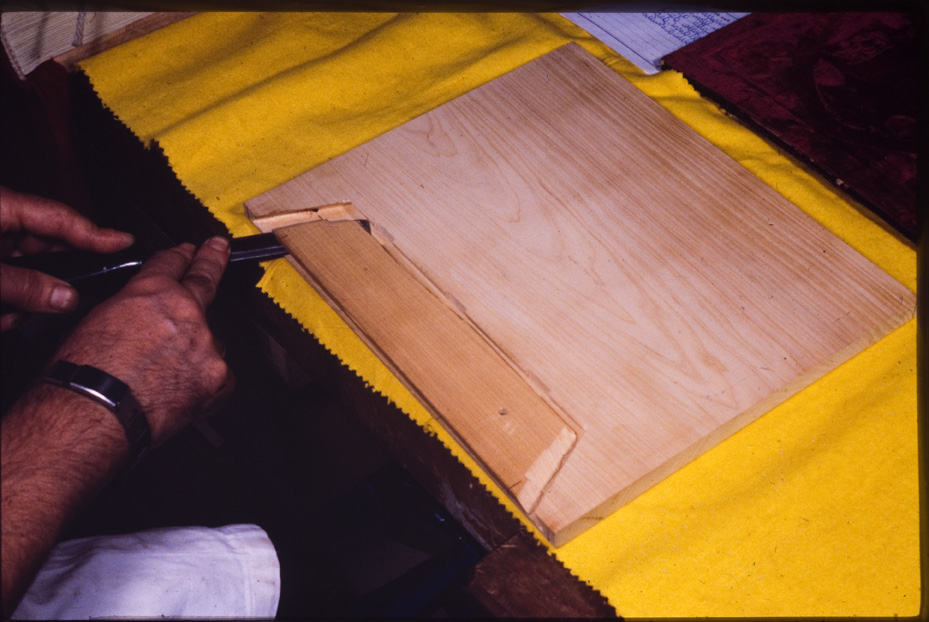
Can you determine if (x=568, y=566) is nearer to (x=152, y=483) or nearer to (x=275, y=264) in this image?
(x=275, y=264)

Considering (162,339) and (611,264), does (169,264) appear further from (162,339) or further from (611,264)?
(611,264)

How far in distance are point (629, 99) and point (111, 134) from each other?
76 cm

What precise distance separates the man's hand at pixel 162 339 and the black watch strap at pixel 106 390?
1cm

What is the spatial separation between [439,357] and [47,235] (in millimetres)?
519

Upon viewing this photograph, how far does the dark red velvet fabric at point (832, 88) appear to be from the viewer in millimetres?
877

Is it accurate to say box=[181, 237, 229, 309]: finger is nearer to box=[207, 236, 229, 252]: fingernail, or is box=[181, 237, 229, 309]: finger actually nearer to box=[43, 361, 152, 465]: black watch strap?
box=[207, 236, 229, 252]: fingernail

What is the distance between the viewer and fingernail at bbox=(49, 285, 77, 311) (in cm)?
72

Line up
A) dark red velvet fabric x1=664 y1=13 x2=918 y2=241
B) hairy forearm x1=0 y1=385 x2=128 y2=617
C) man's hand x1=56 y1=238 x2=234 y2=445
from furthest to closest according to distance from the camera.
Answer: dark red velvet fabric x1=664 y1=13 x2=918 y2=241, man's hand x1=56 y1=238 x2=234 y2=445, hairy forearm x1=0 y1=385 x2=128 y2=617

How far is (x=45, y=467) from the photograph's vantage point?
0.67 metres

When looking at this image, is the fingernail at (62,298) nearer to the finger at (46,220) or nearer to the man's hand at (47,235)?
the man's hand at (47,235)

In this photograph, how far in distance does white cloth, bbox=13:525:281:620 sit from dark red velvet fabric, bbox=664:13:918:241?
33.9 inches

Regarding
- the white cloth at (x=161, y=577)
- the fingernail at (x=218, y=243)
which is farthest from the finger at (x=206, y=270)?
the white cloth at (x=161, y=577)

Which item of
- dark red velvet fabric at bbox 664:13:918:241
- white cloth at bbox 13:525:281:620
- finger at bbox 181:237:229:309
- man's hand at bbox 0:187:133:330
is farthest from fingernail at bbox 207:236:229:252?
dark red velvet fabric at bbox 664:13:918:241

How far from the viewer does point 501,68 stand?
1052 mm
